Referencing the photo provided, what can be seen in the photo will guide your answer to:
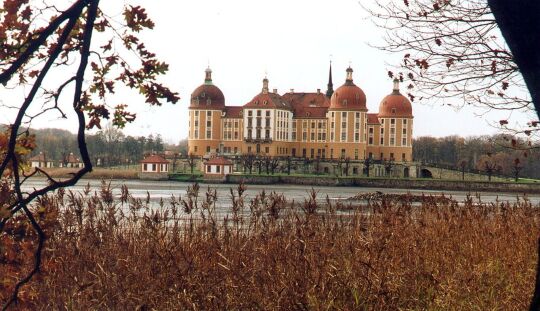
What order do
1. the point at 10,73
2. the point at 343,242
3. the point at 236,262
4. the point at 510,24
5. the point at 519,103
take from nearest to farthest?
the point at 510,24, the point at 10,73, the point at 236,262, the point at 343,242, the point at 519,103

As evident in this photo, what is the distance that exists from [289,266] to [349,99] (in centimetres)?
8913

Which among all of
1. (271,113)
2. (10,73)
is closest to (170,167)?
(271,113)

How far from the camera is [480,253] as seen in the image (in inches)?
277

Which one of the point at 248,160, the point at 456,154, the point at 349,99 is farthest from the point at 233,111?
the point at 456,154

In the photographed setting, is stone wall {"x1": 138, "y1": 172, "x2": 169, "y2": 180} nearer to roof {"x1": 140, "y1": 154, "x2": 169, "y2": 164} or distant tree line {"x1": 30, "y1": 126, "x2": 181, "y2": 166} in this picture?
roof {"x1": 140, "y1": 154, "x2": 169, "y2": 164}

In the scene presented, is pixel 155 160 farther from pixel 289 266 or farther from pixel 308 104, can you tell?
pixel 289 266

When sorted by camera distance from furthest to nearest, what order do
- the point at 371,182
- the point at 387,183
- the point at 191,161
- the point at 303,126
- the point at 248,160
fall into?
the point at 303,126 → the point at 191,161 → the point at 248,160 → the point at 371,182 → the point at 387,183

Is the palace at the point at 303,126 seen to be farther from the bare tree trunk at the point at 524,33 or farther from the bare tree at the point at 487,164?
the bare tree trunk at the point at 524,33

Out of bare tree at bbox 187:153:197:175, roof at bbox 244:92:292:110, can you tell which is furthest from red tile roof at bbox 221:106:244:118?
bare tree at bbox 187:153:197:175

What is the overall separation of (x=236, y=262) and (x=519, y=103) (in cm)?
473

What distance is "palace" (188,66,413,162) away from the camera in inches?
3661

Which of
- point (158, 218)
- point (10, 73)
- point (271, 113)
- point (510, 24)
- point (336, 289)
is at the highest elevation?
point (271, 113)

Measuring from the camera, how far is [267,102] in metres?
93.8

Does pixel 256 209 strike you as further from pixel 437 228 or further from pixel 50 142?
pixel 50 142
